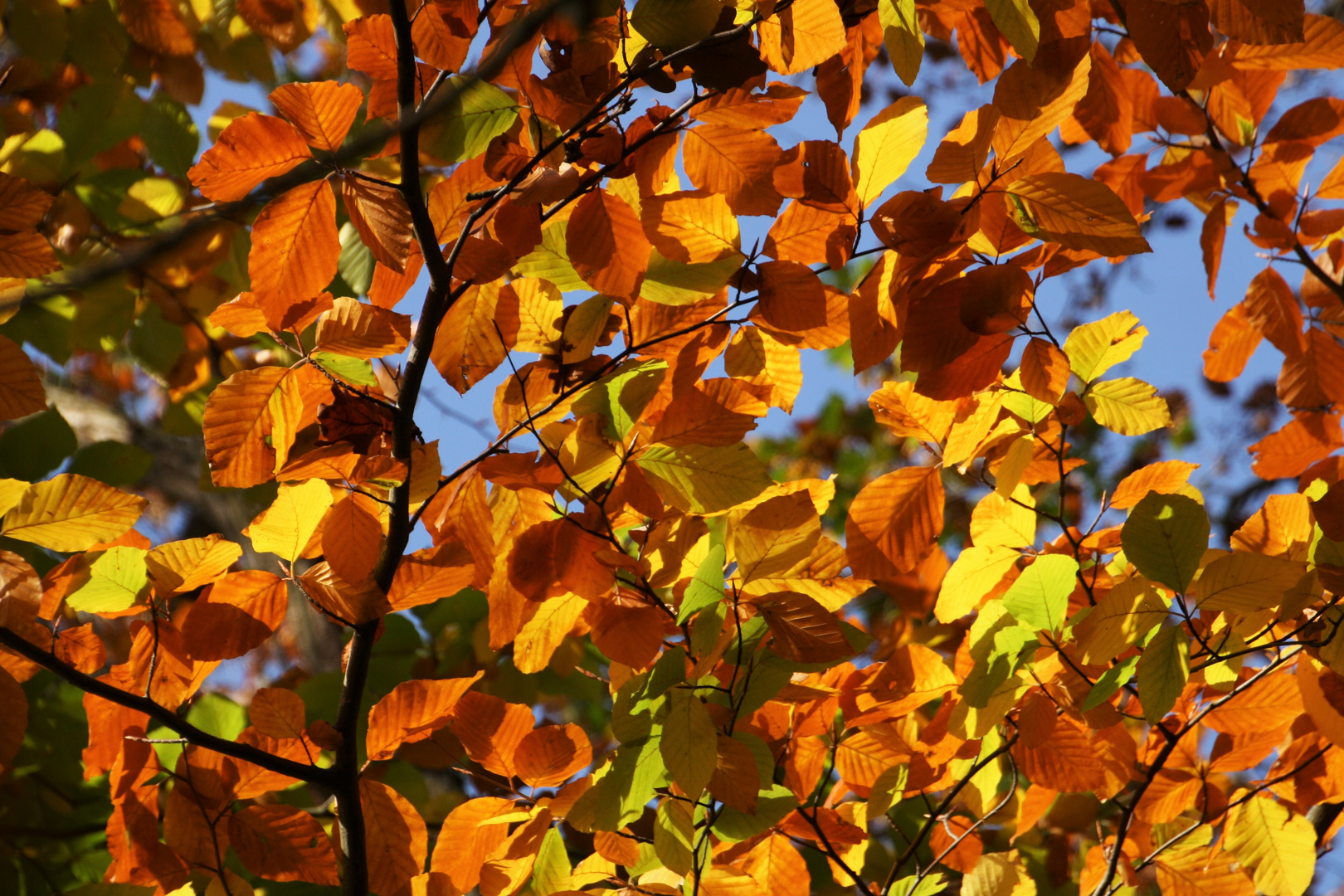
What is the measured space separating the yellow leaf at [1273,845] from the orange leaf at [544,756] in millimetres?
690

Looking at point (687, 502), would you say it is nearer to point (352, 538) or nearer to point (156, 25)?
point (352, 538)

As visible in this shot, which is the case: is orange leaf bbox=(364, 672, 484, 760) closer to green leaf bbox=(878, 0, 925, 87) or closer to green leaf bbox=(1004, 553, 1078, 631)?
green leaf bbox=(1004, 553, 1078, 631)

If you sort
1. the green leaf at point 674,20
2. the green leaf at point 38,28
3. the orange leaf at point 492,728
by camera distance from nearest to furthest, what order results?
the green leaf at point 674,20
the orange leaf at point 492,728
the green leaf at point 38,28

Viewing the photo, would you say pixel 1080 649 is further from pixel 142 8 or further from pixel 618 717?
pixel 142 8

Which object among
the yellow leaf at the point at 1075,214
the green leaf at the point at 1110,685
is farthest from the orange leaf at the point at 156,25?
the green leaf at the point at 1110,685

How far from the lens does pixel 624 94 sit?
784mm

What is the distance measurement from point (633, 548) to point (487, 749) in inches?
9.9

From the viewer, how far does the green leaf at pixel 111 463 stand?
1444 millimetres

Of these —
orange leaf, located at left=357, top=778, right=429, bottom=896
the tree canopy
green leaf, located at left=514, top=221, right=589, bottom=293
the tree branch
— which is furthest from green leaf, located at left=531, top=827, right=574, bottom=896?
green leaf, located at left=514, top=221, right=589, bottom=293

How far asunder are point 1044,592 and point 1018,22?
0.45 m

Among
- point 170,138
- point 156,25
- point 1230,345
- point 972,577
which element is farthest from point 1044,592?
point 156,25

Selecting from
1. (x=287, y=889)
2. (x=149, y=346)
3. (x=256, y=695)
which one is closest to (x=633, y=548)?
(x=256, y=695)

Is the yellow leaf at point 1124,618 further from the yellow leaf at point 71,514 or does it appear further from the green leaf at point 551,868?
the yellow leaf at point 71,514

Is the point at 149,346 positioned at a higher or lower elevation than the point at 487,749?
higher
